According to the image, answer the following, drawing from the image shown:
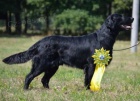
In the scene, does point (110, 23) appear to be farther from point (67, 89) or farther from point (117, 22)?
point (67, 89)

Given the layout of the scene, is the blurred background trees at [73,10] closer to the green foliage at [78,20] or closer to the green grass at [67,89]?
the green foliage at [78,20]

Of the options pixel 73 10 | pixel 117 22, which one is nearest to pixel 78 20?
pixel 73 10

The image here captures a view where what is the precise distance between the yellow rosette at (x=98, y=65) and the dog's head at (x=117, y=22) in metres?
0.67

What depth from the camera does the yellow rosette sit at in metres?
8.55

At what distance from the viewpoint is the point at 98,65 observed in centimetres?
877

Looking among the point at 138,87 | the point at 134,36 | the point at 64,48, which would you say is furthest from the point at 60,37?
the point at 134,36

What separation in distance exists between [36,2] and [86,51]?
28.4 metres

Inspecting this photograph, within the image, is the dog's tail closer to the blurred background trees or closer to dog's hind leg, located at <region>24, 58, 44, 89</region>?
dog's hind leg, located at <region>24, 58, 44, 89</region>

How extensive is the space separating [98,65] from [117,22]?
115 cm

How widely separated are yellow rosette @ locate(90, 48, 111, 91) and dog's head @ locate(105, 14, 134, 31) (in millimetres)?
666

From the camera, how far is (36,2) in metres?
36.4

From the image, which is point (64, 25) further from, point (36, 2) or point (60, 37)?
point (60, 37)

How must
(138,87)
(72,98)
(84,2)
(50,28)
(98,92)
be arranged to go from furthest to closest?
(50,28)
(84,2)
(138,87)
(98,92)
(72,98)

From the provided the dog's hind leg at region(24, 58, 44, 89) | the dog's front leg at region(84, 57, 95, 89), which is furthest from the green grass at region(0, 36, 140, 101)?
the dog's front leg at region(84, 57, 95, 89)
